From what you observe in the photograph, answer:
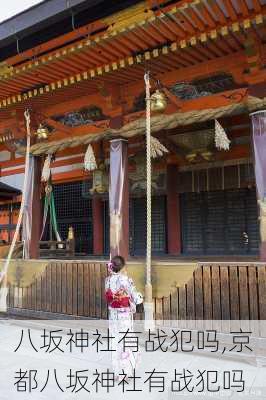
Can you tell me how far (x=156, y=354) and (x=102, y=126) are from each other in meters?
4.26

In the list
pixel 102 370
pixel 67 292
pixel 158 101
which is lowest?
pixel 102 370

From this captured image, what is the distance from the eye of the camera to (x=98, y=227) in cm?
1053

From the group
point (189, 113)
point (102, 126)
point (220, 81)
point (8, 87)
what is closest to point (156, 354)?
point (189, 113)

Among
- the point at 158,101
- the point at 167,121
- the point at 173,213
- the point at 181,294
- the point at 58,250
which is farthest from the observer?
the point at 58,250

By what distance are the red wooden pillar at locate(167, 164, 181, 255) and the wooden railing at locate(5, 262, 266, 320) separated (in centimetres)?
345

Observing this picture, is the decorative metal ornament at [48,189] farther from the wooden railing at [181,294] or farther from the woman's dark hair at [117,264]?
the woman's dark hair at [117,264]

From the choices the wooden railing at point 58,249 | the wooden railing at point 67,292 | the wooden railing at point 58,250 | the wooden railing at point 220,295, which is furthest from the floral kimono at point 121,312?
the wooden railing at point 58,249

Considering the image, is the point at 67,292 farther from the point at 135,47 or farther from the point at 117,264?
the point at 135,47

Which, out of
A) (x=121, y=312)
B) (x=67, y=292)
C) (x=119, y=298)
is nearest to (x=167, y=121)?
(x=119, y=298)

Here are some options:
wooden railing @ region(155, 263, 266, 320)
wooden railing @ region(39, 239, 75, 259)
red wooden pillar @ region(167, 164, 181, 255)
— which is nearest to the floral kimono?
wooden railing @ region(155, 263, 266, 320)

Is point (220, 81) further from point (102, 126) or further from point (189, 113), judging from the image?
point (102, 126)

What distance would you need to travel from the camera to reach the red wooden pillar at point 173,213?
9.22 meters

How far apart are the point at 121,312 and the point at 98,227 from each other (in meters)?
6.30

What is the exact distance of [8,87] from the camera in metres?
7.06
